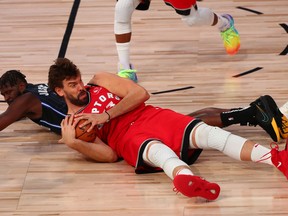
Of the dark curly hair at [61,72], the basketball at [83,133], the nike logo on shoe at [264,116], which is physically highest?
the dark curly hair at [61,72]

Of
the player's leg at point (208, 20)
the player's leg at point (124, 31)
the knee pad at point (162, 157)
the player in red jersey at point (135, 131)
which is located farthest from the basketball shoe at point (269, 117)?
the player's leg at point (124, 31)

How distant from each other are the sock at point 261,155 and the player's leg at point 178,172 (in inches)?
14.8

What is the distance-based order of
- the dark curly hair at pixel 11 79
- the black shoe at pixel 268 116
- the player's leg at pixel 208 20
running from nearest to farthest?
1. the black shoe at pixel 268 116
2. the dark curly hair at pixel 11 79
3. the player's leg at pixel 208 20

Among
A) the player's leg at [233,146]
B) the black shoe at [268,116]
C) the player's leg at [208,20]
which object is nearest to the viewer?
the player's leg at [233,146]

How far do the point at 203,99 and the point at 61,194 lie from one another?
5.33ft

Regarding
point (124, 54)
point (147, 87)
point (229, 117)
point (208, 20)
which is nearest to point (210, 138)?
point (229, 117)

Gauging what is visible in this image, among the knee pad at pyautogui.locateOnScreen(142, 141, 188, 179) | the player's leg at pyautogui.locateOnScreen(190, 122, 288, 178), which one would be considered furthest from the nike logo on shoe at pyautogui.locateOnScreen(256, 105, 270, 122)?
the knee pad at pyautogui.locateOnScreen(142, 141, 188, 179)

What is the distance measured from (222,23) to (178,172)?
2.43 m

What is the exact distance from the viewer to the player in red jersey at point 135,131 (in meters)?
4.75

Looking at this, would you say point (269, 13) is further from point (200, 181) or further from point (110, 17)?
point (200, 181)

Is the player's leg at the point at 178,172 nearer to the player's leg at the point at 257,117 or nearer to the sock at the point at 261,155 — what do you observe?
the sock at the point at 261,155

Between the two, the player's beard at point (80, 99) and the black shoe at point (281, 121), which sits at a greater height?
the player's beard at point (80, 99)

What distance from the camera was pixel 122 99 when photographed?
16.5 ft

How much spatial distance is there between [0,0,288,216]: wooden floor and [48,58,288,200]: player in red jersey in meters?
0.12
